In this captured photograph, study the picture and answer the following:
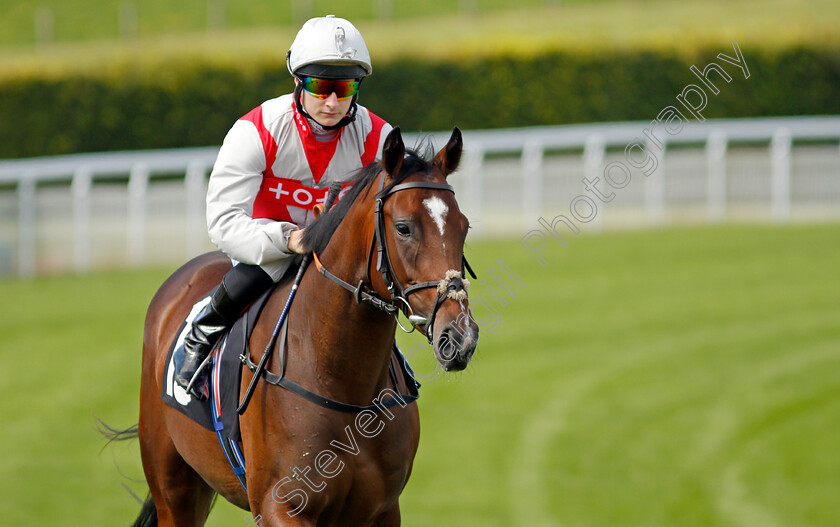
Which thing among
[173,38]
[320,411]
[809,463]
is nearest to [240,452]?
[320,411]

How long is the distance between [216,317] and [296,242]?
1.88ft

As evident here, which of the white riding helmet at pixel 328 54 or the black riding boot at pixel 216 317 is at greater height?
the white riding helmet at pixel 328 54

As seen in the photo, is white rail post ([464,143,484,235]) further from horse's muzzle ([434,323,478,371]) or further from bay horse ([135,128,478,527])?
horse's muzzle ([434,323,478,371])

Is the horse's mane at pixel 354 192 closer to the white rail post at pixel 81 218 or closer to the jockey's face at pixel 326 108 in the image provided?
the jockey's face at pixel 326 108

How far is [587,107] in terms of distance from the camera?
2148 cm

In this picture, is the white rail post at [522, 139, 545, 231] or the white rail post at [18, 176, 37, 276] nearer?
the white rail post at [18, 176, 37, 276]

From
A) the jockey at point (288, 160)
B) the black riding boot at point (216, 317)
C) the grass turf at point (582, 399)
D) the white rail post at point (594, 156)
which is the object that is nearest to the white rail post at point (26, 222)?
the grass turf at point (582, 399)

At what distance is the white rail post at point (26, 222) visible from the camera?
1415cm

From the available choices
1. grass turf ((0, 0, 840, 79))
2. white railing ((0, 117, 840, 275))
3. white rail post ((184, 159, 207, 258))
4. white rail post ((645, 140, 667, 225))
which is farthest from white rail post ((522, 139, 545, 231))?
grass turf ((0, 0, 840, 79))

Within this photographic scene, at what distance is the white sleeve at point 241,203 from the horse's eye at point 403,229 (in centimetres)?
72

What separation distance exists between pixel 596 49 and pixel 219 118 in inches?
328

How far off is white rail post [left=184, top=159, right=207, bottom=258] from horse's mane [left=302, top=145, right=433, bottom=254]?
11.3 m

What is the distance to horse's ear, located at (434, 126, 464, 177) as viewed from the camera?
331 centimetres

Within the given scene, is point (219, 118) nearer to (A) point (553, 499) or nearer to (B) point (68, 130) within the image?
(B) point (68, 130)
